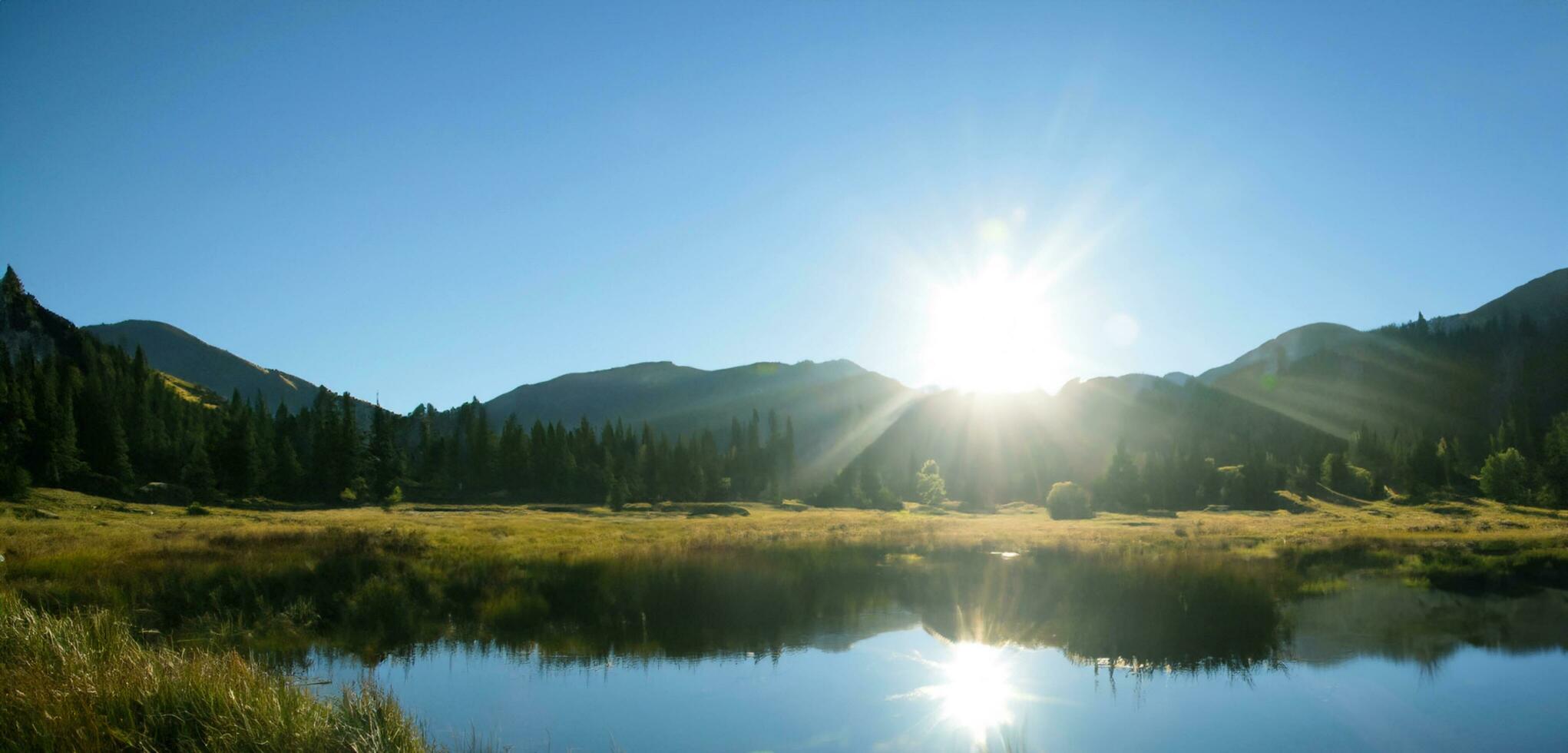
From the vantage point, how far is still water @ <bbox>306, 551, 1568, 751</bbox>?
1714 cm

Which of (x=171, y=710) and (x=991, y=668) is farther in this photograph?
(x=991, y=668)

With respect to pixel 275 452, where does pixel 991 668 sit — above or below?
below

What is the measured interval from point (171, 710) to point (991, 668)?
18.8 m

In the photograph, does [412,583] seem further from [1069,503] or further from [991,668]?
[1069,503]

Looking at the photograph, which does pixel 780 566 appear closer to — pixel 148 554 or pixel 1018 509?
pixel 148 554

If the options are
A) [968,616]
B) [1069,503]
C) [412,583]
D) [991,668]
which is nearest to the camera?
[991,668]

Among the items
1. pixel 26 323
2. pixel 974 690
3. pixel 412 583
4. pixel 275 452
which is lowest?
pixel 974 690

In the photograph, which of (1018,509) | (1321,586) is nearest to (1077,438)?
(1018,509)

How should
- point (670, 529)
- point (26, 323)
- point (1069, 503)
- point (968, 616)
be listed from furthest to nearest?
point (26, 323), point (1069, 503), point (670, 529), point (968, 616)

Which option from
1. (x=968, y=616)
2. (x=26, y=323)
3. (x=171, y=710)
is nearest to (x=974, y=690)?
(x=968, y=616)

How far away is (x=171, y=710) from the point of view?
1134 centimetres

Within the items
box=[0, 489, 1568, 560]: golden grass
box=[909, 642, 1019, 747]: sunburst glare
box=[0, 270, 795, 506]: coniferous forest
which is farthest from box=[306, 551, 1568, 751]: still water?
box=[0, 270, 795, 506]: coniferous forest

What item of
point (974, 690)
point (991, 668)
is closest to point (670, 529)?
point (991, 668)

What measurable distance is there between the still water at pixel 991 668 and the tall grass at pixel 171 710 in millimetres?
4339
